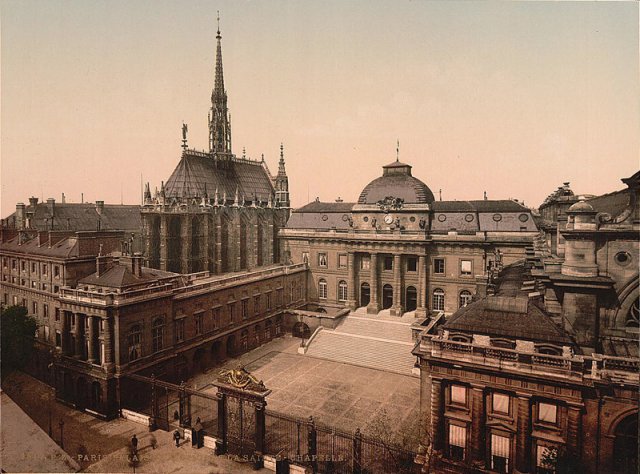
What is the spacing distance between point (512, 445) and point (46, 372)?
39.2m

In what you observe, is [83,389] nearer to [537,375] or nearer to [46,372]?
[46,372]

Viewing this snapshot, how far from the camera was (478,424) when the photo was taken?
62.4 feet

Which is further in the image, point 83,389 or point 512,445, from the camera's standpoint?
point 83,389

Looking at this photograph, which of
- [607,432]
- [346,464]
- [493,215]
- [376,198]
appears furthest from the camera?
[376,198]

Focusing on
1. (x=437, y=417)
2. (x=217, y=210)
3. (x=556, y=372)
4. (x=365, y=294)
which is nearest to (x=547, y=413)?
(x=556, y=372)

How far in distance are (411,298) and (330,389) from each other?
65.2ft

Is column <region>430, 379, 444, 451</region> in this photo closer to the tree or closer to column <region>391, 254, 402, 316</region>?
column <region>391, 254, 402, 316</region>

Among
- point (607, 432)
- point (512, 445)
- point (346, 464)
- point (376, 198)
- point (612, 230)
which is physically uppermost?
point (376, 198)

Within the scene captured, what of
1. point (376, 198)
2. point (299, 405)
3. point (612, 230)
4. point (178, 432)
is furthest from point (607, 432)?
point (376, 198)

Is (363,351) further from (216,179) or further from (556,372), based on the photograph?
(216,179)

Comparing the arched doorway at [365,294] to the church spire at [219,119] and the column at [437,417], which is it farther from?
the column at [437,417]

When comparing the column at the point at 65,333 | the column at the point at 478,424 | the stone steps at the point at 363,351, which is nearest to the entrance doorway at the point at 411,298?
the stone steps at the point at 363,351

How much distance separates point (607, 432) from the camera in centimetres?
1697

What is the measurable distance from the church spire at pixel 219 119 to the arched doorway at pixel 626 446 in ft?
186
